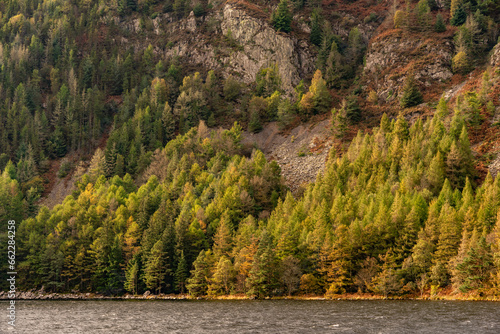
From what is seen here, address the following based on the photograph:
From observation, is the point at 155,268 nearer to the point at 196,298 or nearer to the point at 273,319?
the point at 196,298

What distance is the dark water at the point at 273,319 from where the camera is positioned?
190ft

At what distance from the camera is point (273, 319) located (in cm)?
6788

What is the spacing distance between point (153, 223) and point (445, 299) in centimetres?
7031

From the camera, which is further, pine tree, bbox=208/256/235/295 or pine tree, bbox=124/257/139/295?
pine tree, bbox=124/257/139/295

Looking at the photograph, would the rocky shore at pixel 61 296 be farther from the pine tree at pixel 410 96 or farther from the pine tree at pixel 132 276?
the pine tree at pixel 410 96

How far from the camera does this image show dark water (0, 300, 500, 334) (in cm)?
5806

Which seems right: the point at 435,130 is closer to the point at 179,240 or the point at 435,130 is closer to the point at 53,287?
the point at 179,240

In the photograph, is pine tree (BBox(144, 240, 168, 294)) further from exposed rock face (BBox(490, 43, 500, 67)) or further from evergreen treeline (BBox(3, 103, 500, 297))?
exposed rock face (BBox(490, 43, 500, 67))

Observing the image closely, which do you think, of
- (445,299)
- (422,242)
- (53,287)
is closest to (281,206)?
(422,242)

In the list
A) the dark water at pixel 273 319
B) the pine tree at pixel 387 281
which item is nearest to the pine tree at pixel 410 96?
the pine tree at pixel 387 281

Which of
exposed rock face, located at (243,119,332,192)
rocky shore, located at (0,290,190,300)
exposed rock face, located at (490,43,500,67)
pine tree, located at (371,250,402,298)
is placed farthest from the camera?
exposed rock face, located at (490,43,500,67)

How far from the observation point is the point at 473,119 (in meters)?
146

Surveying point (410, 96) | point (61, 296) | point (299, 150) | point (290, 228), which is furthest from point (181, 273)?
point (410, 96)

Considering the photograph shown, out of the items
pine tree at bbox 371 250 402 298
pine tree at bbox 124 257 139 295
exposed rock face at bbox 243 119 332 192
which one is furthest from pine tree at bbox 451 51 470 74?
pine tree at bbox 124 257 139 295
